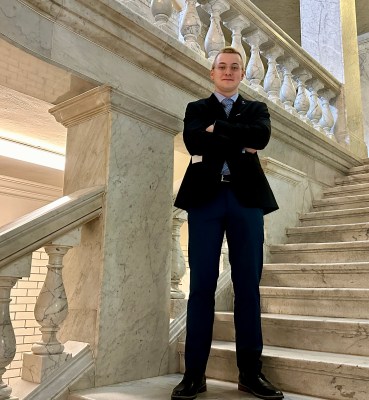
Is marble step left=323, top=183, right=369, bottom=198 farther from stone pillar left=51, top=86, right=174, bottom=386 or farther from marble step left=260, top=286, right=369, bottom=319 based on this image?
stone pillar left=51, top=86, right=174, bottom=386

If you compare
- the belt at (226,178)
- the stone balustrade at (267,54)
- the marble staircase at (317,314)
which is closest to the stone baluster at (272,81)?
the stone balustrade at (267,54)

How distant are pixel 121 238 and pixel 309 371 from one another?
1.19 m

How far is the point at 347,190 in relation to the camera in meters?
4.83

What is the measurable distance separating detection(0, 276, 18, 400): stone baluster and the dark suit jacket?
869mm

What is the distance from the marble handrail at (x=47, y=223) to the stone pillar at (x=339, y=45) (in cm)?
431

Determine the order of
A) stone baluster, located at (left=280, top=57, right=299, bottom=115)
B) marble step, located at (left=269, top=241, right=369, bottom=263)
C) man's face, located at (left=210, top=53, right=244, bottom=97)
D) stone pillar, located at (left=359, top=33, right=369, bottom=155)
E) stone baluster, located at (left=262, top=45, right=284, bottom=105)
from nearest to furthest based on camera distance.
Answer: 1. man's face, located at (left=210, top=53, right=244, bottom=97)
2. marble step, located at (left=269, top=241, right=369, bottom=263)
3. stone baluster, located at (left=262, top=45, right=284, bottom=105)
4. stone baluster, located at (left=280, top=57, right=299, bottom=115)
5. stone pillar, located at (left=359, top=33, right=369, bottom=155)

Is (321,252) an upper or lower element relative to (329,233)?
lower

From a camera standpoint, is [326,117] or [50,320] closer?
[50,320]

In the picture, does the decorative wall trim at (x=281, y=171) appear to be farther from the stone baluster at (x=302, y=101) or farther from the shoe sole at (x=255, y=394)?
the shoe sole at (x=255, y=394)

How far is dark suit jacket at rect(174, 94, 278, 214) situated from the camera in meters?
2.23

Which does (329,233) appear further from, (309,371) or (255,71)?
(309,371)

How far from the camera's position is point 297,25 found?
10.4m

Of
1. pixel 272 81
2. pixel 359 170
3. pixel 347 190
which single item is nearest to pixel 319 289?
pixel 347 190

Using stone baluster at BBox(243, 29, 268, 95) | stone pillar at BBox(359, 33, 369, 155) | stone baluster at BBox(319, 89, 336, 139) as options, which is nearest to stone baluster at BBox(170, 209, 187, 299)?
stone baluster at BBox(243, 29, 268, 95)
